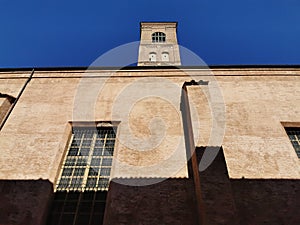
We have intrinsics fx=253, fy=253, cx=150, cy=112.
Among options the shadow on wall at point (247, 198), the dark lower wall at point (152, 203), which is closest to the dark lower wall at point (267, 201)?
the shadow on wall at point (247, 198)

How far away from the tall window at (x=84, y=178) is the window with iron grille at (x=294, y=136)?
15.6 ft

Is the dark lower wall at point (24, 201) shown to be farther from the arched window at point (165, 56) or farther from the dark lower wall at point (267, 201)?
the arched window at point (165, 56)

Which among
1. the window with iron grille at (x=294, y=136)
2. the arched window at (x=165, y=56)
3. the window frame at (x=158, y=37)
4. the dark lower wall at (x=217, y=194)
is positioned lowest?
the dark lower wall at (x=217, y=194)

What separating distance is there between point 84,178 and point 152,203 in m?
1.80

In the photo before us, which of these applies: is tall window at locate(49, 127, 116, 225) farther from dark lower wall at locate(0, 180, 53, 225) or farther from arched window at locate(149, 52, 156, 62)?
arched window at locate(149, 52, 156, 62)

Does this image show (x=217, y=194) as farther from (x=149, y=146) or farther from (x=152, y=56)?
(x=152, y=56)

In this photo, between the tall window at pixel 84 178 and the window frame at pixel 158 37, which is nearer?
the tall window at pixel 84 178

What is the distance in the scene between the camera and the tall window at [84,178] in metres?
5.37

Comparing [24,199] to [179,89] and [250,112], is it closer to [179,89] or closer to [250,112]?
[179,89]

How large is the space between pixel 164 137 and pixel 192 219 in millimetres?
2217

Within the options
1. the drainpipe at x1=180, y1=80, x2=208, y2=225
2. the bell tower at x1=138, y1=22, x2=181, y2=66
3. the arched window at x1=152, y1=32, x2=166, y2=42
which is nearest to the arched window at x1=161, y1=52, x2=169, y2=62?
the bell tower at x1=138, y1=22, x2=181, y2=66

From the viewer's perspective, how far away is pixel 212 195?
184 inches

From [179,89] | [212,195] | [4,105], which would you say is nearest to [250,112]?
[179,89]

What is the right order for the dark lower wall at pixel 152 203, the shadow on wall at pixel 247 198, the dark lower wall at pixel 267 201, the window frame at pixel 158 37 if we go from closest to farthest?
1. the shadow on wall at pixel 247 198
2. the dark lower wall at pixel 267 201
3. the dark lower wall at pixel 152 203
4. the window frame at pixel 158 37
